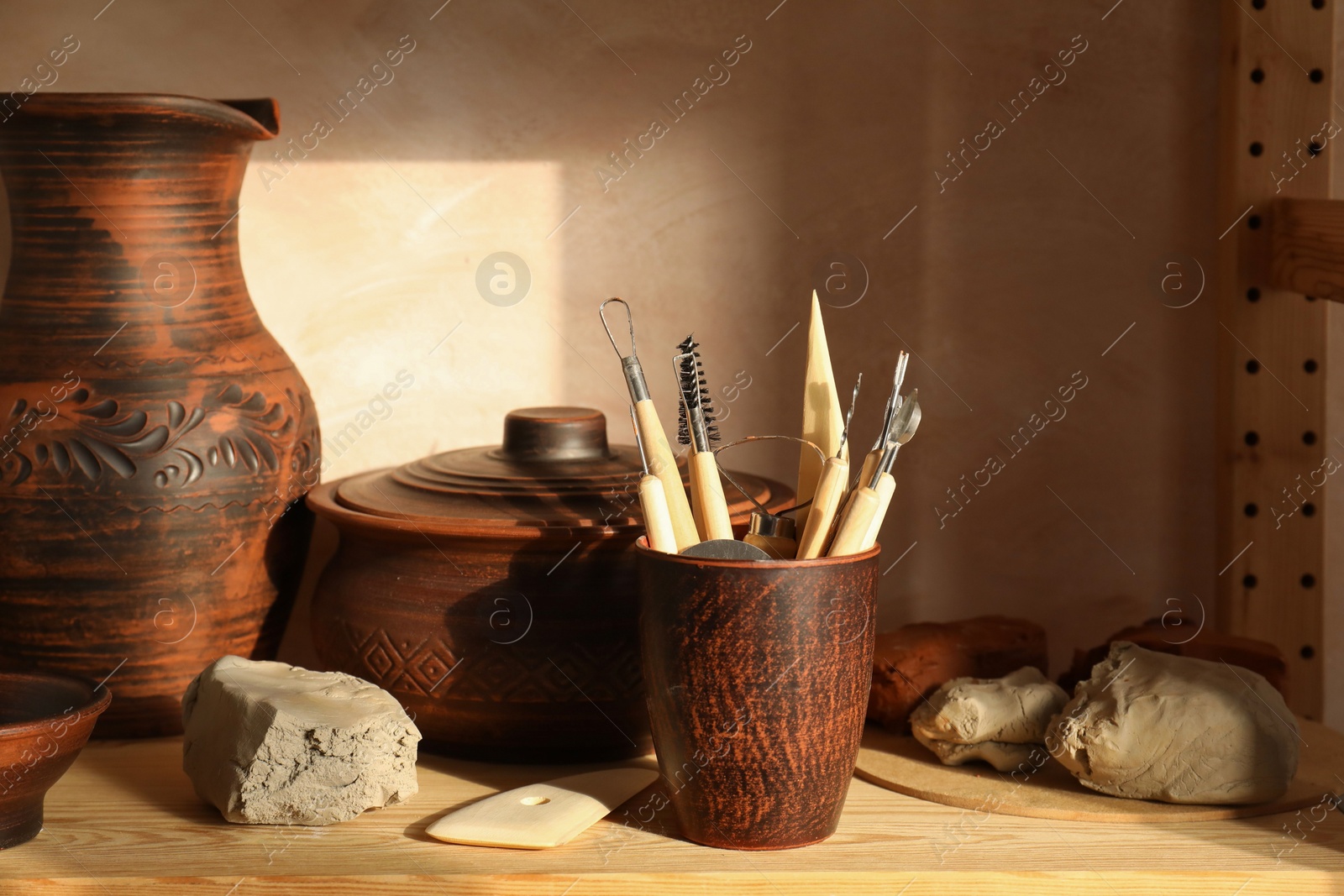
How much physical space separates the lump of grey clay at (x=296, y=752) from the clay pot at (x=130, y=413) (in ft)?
0.48

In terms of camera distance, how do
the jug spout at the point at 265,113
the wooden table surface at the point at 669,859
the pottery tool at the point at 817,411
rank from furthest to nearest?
the jug spout at the point at 265,113, the pottery tool at the point at 817,411, the wooden table surface at the point at 669,859

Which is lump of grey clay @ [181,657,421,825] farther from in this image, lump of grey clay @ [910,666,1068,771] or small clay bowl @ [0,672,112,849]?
lump of grey clay @ [910,666,1068,771]

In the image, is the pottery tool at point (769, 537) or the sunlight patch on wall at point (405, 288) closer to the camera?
the pottery tool at point (769, 537)

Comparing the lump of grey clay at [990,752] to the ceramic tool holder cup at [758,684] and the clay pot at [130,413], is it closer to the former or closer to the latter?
the ceramic tool holder cup at [758,684]

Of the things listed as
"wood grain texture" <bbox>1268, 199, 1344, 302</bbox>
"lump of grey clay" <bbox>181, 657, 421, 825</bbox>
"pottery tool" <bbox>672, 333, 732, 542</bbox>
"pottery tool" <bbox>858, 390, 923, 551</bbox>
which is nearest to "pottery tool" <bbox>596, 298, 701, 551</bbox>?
"pottery tool" <bbox>672, 333, 732, 542</bbox>

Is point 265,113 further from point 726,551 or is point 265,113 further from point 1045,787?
point 1045,787

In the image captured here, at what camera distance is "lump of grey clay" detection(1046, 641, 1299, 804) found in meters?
0.80

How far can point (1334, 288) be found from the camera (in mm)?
938

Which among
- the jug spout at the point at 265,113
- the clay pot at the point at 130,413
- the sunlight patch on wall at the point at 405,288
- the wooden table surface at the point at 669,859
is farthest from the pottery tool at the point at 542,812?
the jug spout at the point at 265,113

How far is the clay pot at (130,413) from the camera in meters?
0.90

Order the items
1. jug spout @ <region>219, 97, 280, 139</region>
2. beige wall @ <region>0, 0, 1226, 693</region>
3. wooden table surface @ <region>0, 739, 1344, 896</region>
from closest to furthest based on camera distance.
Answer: wooden table surface @ <region>0, 739, 1344, 896</region>
jug spout @ <region>219, 97, 280, 139</region>
beige wall @ <region>0, 0, 1226, 693</region>

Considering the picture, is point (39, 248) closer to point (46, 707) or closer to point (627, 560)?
point (46, 707)

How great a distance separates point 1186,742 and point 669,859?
0.36 meters

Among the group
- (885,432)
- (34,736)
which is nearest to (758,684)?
(885,432)
